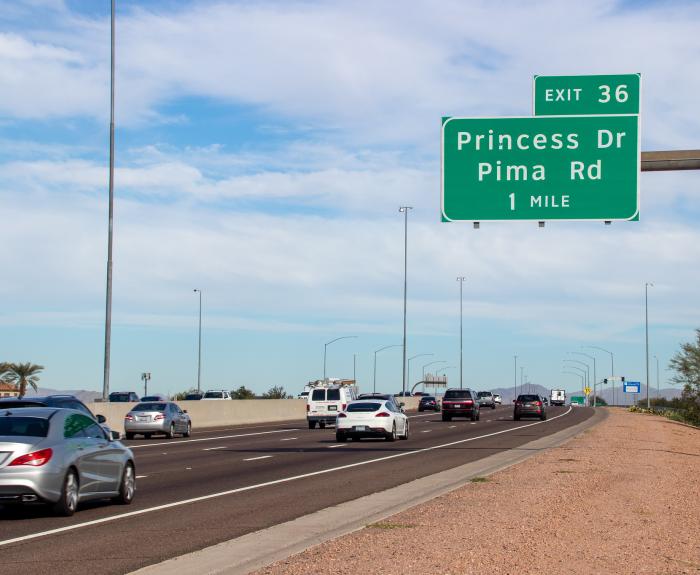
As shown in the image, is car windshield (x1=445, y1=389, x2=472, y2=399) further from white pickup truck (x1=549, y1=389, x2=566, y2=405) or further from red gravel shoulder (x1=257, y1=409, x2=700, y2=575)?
white pickup truck (x1=549, y1=389, x2=566, y2=405)

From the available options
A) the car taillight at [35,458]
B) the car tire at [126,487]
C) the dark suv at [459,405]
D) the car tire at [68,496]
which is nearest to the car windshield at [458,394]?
the dark suv at [459,405]

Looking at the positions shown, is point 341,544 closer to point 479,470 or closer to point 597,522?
point 597,522

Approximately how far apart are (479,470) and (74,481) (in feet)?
36.5

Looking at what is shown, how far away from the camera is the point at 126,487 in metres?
17.1

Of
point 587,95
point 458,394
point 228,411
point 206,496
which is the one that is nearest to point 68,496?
point 206,496

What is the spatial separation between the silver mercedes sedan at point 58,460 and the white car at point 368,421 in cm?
2163

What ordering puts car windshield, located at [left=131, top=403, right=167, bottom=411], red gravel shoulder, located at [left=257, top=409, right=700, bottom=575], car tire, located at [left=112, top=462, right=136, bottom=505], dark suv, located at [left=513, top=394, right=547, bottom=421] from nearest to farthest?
red gravel shoulder, located at [left=257, top=409, right=700, bottom=575], car tire, located at [left=112, top=462, right=136, bottom=505], car windshield, located at [left=131, top=403, right=167, bottom=411], dark suv, located at [left=513, top=394, right=547, bottom=421]

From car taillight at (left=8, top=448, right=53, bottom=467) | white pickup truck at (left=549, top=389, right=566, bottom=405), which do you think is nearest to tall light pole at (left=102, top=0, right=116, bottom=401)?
car taillight at (left=8, top=448, right=53, bottom=467)

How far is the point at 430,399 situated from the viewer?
9588cm

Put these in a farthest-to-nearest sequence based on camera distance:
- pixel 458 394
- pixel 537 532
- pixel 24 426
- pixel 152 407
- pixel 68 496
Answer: pixel 458 394 → pixel 152 407 → pixel 24 426 → pixel 68 496 → pixel 537 532

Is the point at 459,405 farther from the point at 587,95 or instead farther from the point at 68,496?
the point at 68,496

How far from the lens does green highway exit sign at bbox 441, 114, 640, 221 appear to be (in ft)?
87.4

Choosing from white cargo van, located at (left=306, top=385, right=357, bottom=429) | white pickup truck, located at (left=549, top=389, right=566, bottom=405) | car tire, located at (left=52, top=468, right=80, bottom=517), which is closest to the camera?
car tire, located at (left=52, top=468, right=80, bottom=517)

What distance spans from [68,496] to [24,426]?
112 cm
